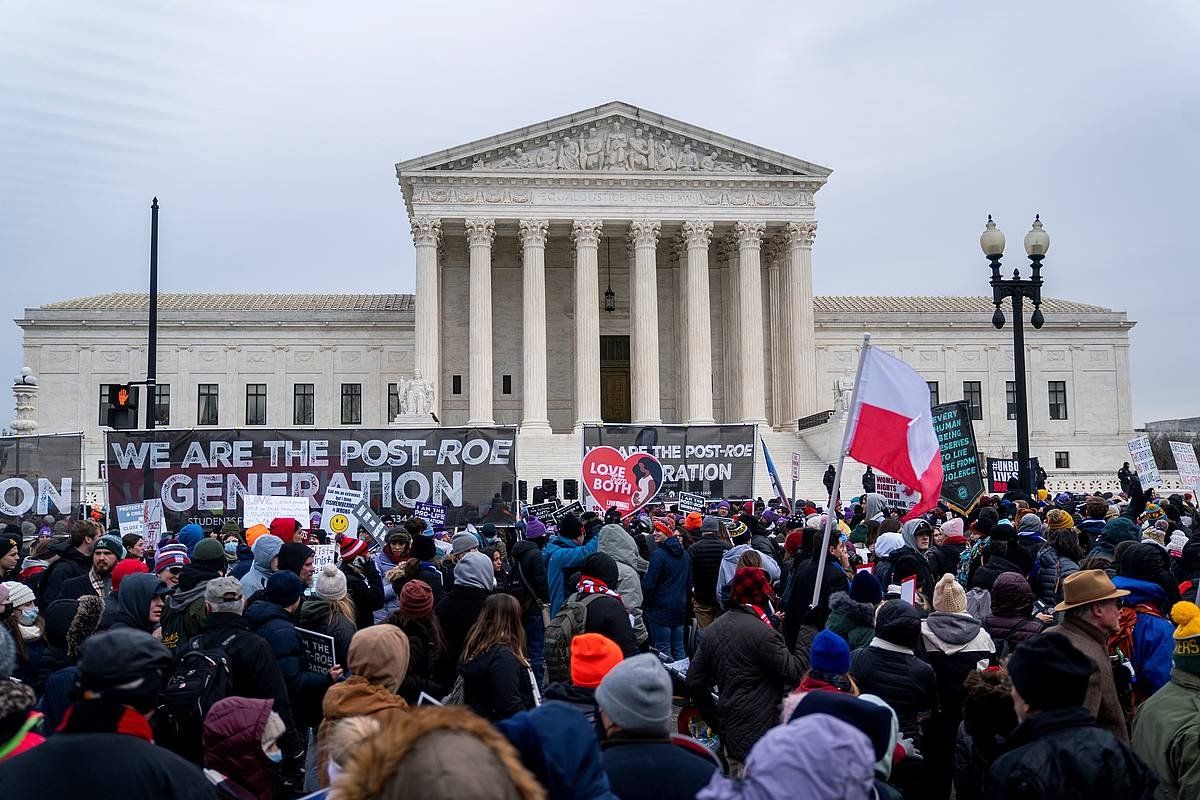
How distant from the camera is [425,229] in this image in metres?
48.0

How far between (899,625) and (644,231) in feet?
141

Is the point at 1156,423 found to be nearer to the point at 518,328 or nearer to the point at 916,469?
the point at 518,328

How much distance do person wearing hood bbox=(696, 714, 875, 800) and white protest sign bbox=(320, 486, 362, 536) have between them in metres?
12.5

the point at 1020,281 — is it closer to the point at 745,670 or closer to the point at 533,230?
the point at 745,670

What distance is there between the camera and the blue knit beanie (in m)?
5.75

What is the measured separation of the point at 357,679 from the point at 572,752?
2.50 metres

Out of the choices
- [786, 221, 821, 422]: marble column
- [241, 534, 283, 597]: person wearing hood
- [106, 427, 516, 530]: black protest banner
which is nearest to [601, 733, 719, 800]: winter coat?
[241, 534, 283, 597]: person wearing hood

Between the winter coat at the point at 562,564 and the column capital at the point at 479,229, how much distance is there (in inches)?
1484

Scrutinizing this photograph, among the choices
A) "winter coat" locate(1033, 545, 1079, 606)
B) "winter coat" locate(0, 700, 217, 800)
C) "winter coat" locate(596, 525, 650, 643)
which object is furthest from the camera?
"winter coat" locate(596, 525, 650, 643)

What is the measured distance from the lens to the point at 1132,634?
6988 mm

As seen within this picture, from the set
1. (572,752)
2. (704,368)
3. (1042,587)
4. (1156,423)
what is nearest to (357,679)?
(572,752)

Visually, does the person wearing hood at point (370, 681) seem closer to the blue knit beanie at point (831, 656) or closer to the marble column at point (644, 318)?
the blue knit beanie at point (831, 656)

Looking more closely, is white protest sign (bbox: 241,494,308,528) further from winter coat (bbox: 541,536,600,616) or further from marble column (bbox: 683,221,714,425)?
marble column (bbox: 683,221,714,425)

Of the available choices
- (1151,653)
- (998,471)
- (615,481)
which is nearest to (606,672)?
(1151,653)
